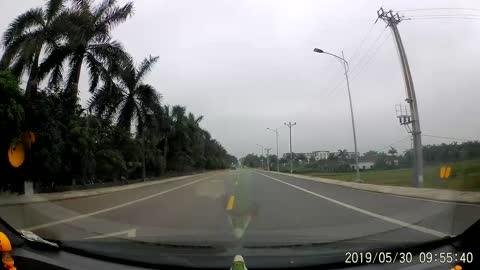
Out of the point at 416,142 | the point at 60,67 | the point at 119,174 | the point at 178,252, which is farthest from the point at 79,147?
the point at 178,252

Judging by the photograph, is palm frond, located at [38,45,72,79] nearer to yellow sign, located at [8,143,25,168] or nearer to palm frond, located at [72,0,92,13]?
palm frond, located at [72,0,92,13]

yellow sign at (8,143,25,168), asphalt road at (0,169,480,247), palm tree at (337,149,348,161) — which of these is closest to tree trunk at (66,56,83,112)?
asphalt road at (0,169,480,247)

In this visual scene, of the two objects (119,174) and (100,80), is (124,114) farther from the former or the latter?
(100,80)

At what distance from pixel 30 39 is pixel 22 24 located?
1.00 m

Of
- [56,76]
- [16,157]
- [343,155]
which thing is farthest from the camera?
[343,155]

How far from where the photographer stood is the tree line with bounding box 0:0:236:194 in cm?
1917

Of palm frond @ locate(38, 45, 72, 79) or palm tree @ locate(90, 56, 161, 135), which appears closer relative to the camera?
palm frond @ locate(38, 45, 72, 79)

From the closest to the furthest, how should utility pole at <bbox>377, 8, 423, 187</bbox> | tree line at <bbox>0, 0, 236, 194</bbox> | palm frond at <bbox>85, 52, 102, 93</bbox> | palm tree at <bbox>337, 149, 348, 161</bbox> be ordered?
tree line at <bbox>0, 0, 236, 194</bbox>, utility pole at <bbox>377, 8, 423, 187</bbox>, palm frond at <bbox>85, 52, 102, 93</bbox>, palm tree at <bbox>337, 149, 348, 161</bbox>

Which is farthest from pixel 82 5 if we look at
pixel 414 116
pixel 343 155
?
pixel 343 155

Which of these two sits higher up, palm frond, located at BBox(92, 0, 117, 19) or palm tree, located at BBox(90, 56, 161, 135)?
palm frond, located at BBox(92, 0, 117, 19)

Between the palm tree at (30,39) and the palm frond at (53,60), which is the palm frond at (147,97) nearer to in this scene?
the palm frond at (53,60)

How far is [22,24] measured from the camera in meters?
24.3

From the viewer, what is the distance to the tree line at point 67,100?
19172 mm

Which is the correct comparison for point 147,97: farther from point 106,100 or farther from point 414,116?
point 414,116
